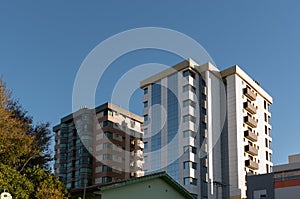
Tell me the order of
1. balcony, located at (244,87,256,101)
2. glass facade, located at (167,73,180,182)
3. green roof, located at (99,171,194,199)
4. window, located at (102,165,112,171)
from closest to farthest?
green roof, located at (99,171,194,199) < glass facade, located at (167,73,180,182) < balcony, located at (244,87,256,101) < window, located at (102,165,112,171)

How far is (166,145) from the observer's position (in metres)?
67.8

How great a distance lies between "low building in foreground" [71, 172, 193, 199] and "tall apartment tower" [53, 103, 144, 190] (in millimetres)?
52417

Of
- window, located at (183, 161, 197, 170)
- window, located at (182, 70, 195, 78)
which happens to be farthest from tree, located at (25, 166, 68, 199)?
window, located at (182, 70, 195, 78)

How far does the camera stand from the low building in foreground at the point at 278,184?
50156 mm

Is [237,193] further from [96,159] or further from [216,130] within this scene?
[96,159]

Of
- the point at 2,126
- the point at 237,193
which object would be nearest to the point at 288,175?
the point at 237,193

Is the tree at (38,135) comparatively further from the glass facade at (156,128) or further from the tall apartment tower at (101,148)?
the tall apartment tower at (101,148)

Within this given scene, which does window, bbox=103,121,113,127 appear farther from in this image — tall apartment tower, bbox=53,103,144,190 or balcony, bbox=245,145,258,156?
balcony, bbox=245,145,258,156

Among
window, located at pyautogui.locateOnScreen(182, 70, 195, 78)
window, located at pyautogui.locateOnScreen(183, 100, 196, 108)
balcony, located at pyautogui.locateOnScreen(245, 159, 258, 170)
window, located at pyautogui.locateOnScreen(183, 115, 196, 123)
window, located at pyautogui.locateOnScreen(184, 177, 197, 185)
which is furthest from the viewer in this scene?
balcony, located at pyautogui.locateOnScreen(245, 159, 258, 170)

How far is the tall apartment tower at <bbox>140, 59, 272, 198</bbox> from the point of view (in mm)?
65625

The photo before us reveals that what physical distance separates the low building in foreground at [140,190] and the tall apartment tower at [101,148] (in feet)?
172

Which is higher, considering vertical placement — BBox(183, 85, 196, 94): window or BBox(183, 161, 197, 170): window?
BBox(183, 85, 196, 94): window

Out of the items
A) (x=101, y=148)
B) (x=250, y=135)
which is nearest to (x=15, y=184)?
(x=250, y=135)

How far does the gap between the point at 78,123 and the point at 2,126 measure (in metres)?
60.0
